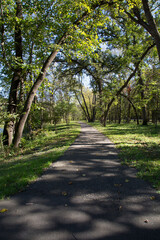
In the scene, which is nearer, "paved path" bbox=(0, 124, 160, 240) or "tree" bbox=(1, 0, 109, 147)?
"paved path" bbox=(0, 124, 160, 240)

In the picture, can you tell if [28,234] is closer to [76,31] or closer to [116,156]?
[116,156]

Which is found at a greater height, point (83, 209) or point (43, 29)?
point (43, 29)

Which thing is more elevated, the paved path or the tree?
the tree

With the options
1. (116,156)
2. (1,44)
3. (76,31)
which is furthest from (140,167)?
(1,44)

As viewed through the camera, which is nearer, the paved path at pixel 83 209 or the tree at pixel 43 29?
the paved path at pixel 83 209

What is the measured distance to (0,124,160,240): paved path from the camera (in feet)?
6.67

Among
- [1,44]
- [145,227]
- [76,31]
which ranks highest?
[76,31]

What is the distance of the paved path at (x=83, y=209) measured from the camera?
2033 millimetres

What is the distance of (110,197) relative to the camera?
2.90 m

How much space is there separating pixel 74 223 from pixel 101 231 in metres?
0.42

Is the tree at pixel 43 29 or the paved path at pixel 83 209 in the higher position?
the tree at pixel 43 29

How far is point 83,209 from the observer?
8.35 ft

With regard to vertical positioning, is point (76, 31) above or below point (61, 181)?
above

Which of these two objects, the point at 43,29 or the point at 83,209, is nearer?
the point at 83,209
